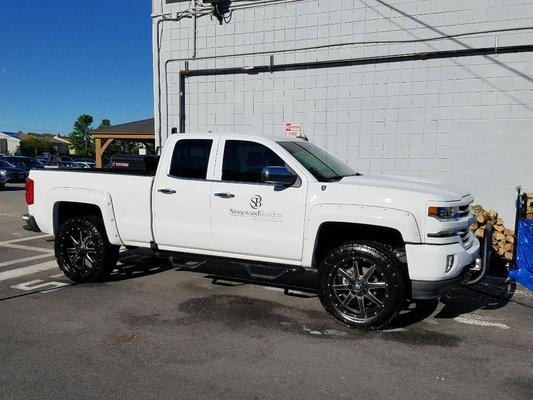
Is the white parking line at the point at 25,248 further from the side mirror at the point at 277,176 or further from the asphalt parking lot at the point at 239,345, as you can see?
the side mirror at the point at 277,176

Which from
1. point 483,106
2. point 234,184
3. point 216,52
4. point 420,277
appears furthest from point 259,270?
point 216,52

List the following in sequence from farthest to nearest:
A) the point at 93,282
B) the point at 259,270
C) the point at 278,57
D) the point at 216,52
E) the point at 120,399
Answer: the point at 216,52 → the point at 278,57 → the point at 93,282 → the point at 259,270 → the point at 120,399

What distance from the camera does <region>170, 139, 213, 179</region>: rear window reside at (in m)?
5.55

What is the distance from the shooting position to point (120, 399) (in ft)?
10.8

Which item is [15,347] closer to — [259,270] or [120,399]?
[120,399]

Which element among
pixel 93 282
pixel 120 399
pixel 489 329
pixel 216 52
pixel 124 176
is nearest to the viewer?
pixel 120 399

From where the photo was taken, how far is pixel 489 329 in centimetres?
486

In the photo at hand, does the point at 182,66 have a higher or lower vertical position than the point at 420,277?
higher

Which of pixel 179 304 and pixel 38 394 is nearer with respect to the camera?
pixel 38 394

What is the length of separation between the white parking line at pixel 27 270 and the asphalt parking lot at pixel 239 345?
35cm

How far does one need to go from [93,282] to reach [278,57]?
236 inches

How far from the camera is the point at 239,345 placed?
14.1 ft

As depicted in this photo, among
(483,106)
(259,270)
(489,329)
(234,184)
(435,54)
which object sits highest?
(435,54)

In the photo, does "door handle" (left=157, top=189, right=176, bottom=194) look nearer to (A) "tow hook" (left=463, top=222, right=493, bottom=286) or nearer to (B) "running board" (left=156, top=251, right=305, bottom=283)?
(B) "running board" (left=156, top=251, right=305, bottom=283)
